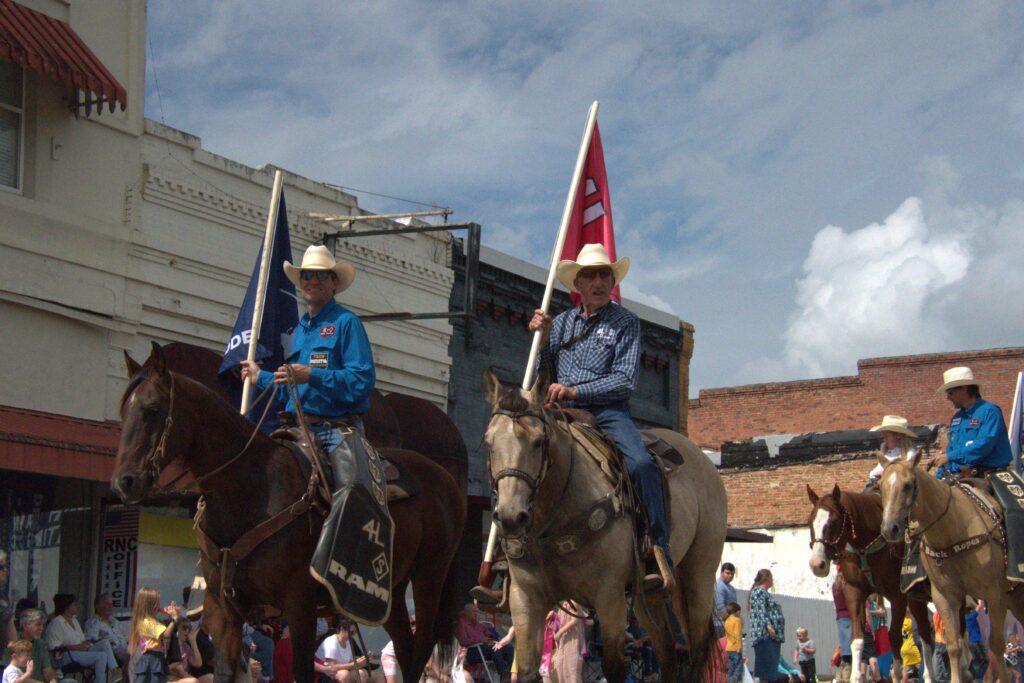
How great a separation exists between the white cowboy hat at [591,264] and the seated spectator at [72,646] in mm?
7924

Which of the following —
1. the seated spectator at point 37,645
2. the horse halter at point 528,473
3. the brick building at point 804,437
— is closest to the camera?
the horse halter at point 528,473

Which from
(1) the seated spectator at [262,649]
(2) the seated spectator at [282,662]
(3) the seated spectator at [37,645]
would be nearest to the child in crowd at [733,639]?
(1) the seated spectator at [262,649]

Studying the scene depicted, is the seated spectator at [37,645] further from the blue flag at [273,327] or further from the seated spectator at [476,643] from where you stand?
the seated spectator at [476,643]

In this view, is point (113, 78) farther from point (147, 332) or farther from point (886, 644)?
point (886, 644)

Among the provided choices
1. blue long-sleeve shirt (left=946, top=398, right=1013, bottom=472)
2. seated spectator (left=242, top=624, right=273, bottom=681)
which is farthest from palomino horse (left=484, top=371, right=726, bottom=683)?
seated spectator (left=242, top=624, right=273, bottom=681)

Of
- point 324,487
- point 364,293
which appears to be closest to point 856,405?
point 364,293

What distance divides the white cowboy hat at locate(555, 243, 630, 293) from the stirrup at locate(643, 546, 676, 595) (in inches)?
77.1

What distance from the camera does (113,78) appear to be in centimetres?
1695

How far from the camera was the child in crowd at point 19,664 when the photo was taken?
12160 millimetres

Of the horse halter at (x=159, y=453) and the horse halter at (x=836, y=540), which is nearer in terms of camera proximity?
the horse halter at (x=159, y=453)

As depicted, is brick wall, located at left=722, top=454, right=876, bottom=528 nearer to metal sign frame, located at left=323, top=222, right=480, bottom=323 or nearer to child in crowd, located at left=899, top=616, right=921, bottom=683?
child in crowd, located at left=899, top=616, right=921, bottom=683

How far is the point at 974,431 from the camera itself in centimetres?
1271

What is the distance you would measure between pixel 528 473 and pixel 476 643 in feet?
26.9

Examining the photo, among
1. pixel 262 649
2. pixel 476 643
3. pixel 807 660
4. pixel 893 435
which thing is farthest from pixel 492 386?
pixel 807 660
